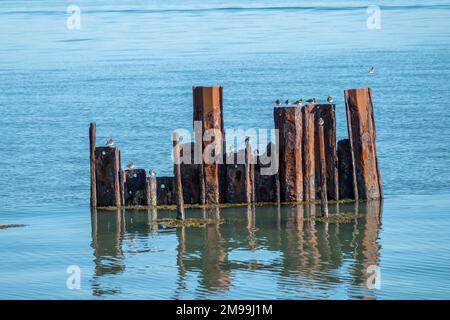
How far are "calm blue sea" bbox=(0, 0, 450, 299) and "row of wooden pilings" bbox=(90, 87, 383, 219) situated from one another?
2.05 ft

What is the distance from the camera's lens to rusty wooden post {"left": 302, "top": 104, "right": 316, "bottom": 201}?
33.0 metres

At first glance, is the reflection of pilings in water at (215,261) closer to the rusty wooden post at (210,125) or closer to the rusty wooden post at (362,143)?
the rusty wooden post at (210,125)

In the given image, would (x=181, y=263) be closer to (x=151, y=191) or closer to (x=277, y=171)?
(x=151, y=191)

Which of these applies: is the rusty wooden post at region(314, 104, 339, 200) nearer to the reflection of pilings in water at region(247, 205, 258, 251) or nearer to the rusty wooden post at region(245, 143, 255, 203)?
the rusty wooden post at region(245, 143, 255, 203)

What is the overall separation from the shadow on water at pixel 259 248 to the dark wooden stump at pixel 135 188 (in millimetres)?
472

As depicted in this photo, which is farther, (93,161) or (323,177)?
(93,161)

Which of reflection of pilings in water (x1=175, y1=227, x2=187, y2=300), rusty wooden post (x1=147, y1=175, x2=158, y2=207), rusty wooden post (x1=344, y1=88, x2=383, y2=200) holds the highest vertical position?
rusty wooden post (x1=344, y1=88, x2=383, y2=200)

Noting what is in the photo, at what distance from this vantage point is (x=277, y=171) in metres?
33.1

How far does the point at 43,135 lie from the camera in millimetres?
51406

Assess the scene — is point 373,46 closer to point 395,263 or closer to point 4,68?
point 4,68

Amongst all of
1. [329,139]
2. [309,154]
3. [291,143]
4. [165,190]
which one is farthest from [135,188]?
[329,139]

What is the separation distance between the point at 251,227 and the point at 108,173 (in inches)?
169

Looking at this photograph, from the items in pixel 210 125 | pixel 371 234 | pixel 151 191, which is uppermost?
pixel 210 125

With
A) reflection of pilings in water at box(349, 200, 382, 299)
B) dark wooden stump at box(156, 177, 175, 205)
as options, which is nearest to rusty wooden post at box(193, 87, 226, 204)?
dark wooden stump at box(156, 177, 175, 205)
